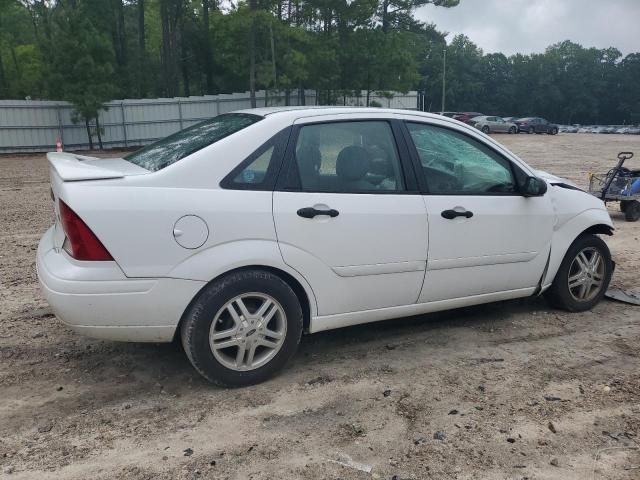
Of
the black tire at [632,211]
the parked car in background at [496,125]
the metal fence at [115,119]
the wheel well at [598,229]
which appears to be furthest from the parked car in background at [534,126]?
the wheel well at [598,229]

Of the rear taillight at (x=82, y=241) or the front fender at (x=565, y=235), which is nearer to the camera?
the rear taillight at (x=82, y=241)

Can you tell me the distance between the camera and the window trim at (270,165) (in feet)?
11.6

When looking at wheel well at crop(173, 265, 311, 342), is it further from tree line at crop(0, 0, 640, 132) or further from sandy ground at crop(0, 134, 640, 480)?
tree line at crop(0, 0, 640, 132)

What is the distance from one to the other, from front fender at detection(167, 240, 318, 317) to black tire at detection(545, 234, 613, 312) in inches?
100

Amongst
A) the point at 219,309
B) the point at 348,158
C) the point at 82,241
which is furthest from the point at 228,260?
the point at 348,158

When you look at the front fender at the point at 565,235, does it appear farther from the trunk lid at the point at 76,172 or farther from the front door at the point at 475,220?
the trunk lid at the point at 76,172

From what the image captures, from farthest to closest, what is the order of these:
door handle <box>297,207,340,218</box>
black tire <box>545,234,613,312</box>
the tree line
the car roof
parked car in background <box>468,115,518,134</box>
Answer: parked car in background <box>468,115,518,134</box> → the tree line → black tire <box>545,234,613,312</box> → the car roof → door handle <box>297,207,340,218</box>

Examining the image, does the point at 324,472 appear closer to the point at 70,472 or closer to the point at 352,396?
the point at 352,396

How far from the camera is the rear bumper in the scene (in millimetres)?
3250

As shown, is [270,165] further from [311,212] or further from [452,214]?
[452,214]

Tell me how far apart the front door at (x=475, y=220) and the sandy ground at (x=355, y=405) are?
0.49m

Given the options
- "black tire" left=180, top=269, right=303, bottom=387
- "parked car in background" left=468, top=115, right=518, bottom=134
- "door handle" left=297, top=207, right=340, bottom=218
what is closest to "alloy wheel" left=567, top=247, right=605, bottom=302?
"door handle" left=297, top=207, right=340, bottom=218

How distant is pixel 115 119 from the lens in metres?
27.9

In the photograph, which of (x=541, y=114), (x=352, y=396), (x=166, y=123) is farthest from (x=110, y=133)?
(x=541, y=114)
